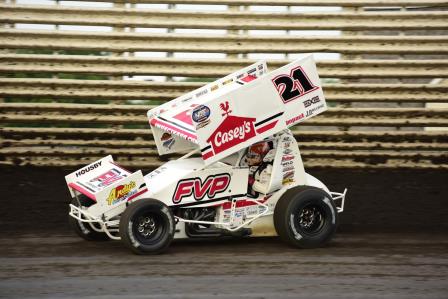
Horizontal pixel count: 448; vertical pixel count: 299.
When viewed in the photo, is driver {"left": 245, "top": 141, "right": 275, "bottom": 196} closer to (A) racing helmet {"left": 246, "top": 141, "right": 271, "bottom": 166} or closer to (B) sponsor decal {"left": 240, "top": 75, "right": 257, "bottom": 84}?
(A) racing helmet {"left": 246, "top": 141, "right": 271, "bottom": 166}

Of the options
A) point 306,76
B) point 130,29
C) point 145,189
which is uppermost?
point 130,29

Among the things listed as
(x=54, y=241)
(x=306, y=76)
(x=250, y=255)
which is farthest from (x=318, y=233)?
(x=54, y=241)

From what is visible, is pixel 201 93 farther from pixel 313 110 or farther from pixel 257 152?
pixel 313 110

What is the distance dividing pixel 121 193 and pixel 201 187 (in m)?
0.82

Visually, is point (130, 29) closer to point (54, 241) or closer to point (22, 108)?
point (22, 108)

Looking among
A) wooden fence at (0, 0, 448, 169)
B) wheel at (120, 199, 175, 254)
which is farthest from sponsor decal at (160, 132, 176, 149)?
wooden fence at (0, 0, 448, 169)

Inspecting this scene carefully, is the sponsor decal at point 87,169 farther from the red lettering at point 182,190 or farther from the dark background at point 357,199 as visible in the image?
the dark background at point 357,199

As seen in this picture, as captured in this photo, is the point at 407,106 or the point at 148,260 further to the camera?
the point at 407,106

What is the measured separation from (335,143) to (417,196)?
137cm

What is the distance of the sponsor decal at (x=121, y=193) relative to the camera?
7593 mm

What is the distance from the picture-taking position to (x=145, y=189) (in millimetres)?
7762

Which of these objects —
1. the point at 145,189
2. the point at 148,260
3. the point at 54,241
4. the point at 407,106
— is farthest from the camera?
the point at 407,106

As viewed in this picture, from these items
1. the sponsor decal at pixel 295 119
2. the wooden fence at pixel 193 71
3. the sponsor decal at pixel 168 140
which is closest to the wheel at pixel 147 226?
the sponsor decal at pixel 168 140

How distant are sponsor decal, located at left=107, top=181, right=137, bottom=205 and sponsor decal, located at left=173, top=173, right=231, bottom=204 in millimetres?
436
